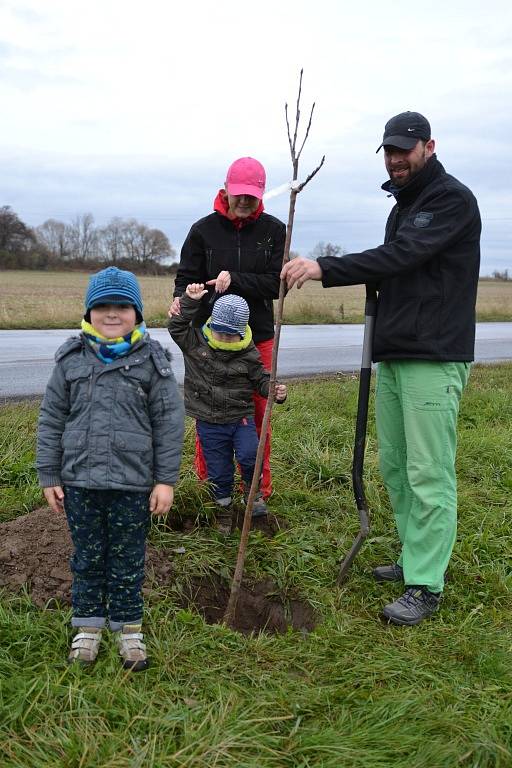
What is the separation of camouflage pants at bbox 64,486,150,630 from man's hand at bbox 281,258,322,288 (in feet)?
3.84

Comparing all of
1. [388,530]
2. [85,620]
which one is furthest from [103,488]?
[388,530]

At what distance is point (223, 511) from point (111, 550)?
163 cm

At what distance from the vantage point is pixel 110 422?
9.29 feet

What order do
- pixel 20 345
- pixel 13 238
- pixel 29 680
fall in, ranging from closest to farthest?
pixel 29 680, pixel 20 345, pixel 13 238

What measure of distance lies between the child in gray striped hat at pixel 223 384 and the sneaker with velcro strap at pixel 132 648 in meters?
1.45

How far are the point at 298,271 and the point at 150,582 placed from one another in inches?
70.3

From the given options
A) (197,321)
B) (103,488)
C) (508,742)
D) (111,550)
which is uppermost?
(197,321)

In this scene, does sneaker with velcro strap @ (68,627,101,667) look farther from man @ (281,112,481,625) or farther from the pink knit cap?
the pink knit cap

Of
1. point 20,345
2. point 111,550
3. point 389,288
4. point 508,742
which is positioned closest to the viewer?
point 508,742

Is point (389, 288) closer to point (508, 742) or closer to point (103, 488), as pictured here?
point (103, 488)

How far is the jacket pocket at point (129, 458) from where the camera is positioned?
9.27 ft

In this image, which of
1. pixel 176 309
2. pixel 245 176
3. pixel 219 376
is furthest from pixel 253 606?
pixel 245 176

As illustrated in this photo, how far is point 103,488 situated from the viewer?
2809mm

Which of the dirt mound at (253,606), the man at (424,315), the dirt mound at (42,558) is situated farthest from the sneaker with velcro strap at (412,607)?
the dirt mound at (42,558)
